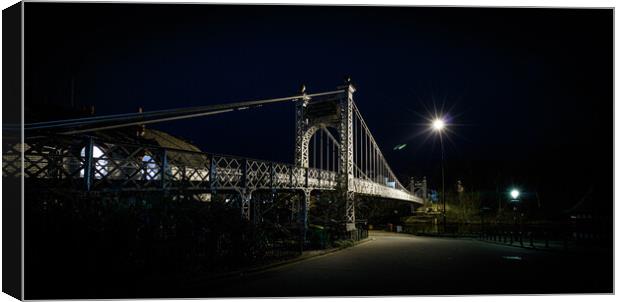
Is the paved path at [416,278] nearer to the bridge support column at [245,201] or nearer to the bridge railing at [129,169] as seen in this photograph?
the bridge railing at [129,169]

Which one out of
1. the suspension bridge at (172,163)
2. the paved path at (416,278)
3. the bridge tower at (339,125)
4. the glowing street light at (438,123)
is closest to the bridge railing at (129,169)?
the suspension bridge at (172,163)

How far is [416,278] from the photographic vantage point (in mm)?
10297

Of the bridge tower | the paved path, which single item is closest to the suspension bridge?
the bridge tower

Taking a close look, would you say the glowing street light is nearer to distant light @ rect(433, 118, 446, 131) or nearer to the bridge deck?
distant light @ rect(433, 118, 446, 131)

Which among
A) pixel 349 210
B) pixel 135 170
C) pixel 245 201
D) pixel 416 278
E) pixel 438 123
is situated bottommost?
pixel 416 278

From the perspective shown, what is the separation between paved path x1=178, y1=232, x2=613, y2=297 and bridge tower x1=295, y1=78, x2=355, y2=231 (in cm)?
885

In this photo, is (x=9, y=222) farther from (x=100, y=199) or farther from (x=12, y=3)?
(x=12, y=3)

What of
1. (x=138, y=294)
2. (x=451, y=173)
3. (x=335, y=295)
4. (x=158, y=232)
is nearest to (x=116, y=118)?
(x=158, y=232)

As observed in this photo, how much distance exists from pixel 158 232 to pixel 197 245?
1091 millimetres

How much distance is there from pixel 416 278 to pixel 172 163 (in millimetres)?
10428

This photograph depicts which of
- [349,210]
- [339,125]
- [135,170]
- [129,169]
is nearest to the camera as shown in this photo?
[129,169]

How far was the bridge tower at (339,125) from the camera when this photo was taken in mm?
23719

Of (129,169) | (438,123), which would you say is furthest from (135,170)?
(438,123)

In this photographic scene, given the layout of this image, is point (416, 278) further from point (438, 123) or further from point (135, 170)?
point (438, 123)
